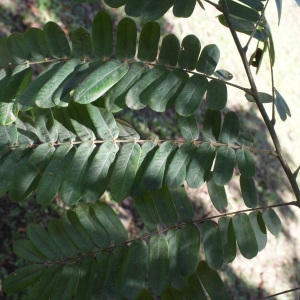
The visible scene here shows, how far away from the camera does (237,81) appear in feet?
17.0

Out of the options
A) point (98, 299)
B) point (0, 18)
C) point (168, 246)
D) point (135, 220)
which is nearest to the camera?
point (98, 299)

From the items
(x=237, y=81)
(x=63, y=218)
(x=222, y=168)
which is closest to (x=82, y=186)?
(x=63, y=218)

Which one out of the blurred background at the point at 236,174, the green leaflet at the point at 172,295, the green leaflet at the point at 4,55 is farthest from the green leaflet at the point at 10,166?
the blurred background at the point at 236,174

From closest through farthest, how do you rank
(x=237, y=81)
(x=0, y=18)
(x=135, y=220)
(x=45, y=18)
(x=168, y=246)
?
(x=168, y=246) → (x=135, y=220) → (x=0, y=18) → (x=45, y=18) → (x=237, y=81)

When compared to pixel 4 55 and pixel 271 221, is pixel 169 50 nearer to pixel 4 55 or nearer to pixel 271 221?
pixel 4 55

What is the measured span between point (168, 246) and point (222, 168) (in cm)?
30

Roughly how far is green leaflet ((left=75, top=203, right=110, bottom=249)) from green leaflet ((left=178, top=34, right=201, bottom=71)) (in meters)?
0.54

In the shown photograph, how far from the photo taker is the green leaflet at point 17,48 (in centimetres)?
147

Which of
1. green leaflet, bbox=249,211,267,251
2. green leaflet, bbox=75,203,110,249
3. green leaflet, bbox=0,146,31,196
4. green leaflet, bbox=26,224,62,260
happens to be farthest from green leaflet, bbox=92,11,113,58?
green leaflet, bbox=249,211,267,251

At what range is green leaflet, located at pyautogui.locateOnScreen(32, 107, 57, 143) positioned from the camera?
1.50 meters

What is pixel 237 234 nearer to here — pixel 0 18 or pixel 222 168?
pixel 222 168

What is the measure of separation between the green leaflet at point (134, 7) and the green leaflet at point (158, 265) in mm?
676

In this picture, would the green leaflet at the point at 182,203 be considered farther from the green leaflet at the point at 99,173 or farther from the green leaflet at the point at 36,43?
the green leaflet at the point at 36,43

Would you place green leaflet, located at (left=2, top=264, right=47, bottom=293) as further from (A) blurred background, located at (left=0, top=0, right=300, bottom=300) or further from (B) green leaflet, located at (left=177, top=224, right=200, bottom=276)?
(A) blurred background, located at (left=0, top=0, right=300, bottom=300)
